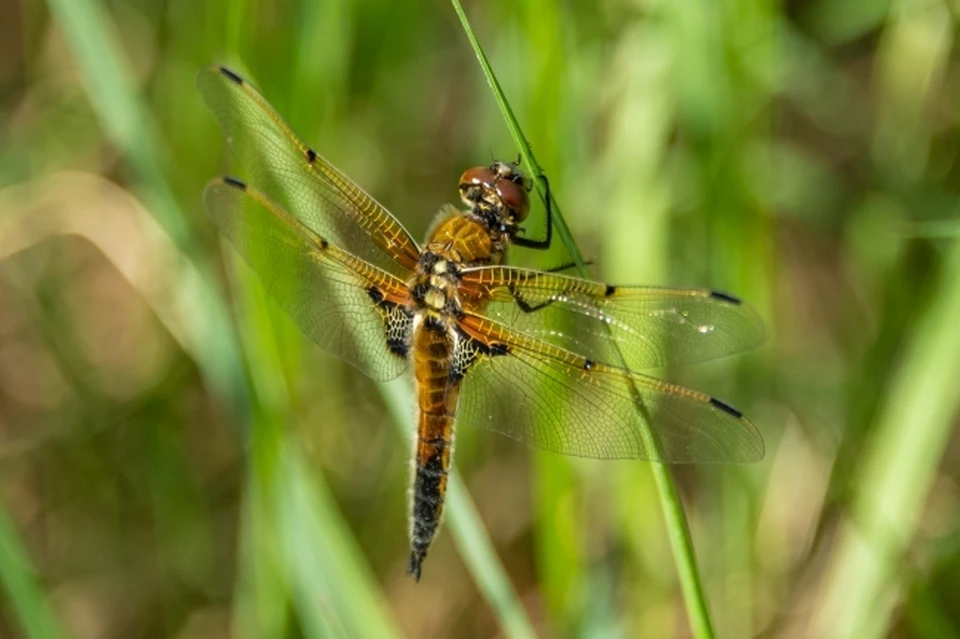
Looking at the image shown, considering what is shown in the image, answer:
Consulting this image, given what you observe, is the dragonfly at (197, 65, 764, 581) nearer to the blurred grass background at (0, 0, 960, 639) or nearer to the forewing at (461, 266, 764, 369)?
the forewing at (461, 266, 764, 369)

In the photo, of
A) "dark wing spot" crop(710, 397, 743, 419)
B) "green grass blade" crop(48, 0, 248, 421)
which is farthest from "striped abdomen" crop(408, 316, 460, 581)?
"dark wing spot" crop(710, 397, 743, 419)

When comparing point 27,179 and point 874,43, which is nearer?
point 27,179

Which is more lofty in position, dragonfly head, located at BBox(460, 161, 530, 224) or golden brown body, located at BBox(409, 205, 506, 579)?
dragonfly head, located at BBox(460, 161, 530, 224)

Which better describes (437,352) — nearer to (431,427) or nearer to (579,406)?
(431,427)

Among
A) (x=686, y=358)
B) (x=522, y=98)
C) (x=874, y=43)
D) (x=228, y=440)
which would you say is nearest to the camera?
(x=686, y=358)

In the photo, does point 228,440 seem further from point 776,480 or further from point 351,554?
point 776,480

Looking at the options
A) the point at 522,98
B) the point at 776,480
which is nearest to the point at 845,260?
the point at 776,480

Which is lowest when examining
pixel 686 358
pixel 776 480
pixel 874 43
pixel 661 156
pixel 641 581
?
pixel 641 581
